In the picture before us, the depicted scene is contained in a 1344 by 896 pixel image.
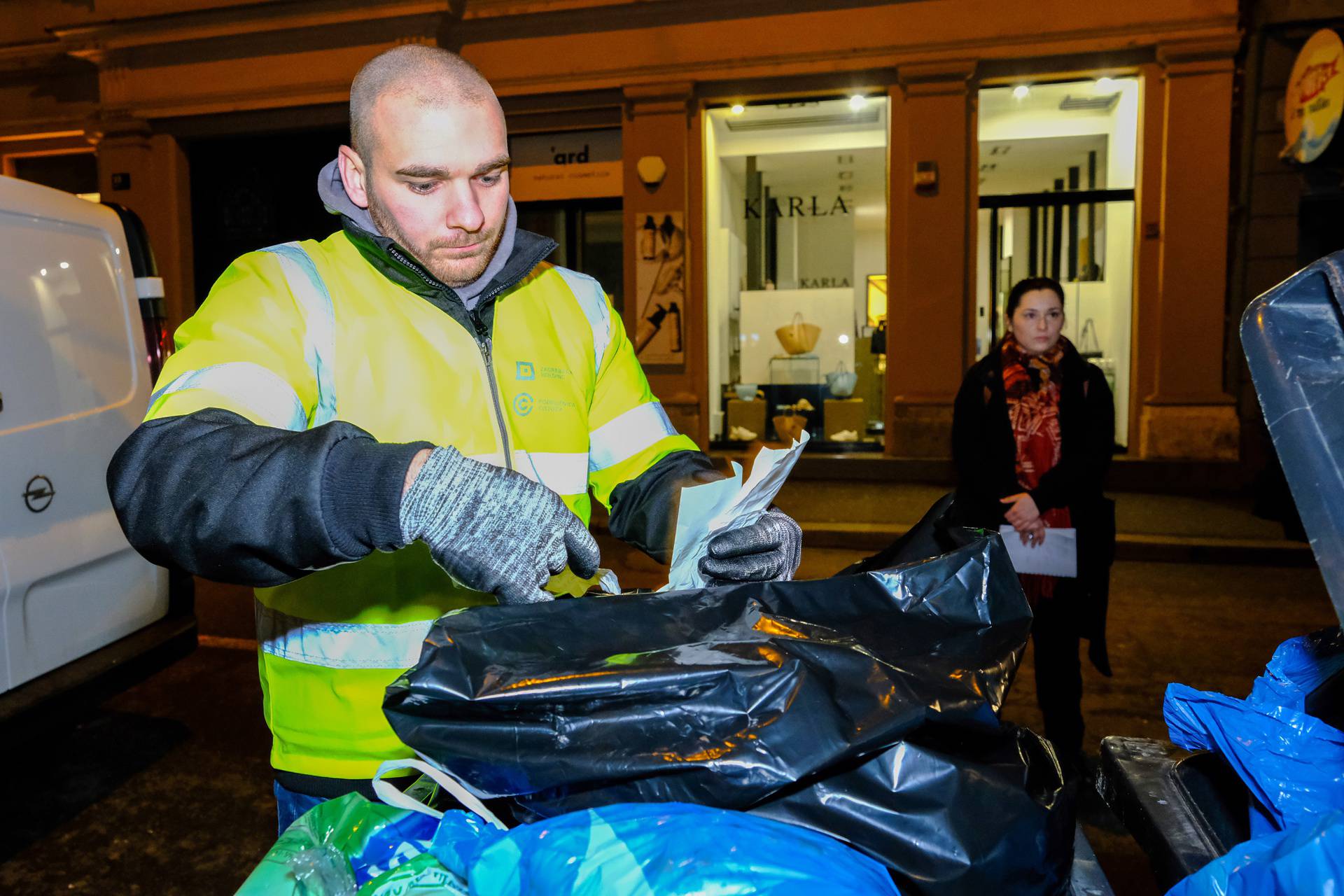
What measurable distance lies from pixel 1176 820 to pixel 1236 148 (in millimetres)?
10825

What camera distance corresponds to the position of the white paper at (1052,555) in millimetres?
4172

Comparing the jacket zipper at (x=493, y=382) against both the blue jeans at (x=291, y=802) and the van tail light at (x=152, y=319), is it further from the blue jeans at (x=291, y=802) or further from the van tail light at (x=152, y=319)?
the van tail light at (x=152, y=319)

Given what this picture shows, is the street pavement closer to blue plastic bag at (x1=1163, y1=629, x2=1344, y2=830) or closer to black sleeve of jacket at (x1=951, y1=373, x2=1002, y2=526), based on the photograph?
black sleeve of jacket at (x1=951, y1=373, x2=1002, y2=526)

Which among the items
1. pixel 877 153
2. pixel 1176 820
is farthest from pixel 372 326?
pixel 877 153

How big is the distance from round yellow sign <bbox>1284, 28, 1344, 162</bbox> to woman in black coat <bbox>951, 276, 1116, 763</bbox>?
5.98 meters

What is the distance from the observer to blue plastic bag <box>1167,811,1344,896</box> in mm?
846

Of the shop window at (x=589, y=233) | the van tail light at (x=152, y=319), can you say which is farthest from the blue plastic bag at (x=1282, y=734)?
the shop window at (x=589, y=233)

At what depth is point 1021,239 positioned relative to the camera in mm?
10789

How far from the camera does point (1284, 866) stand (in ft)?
2.87

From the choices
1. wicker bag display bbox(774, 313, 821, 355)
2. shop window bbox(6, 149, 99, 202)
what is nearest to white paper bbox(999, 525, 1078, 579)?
wicker bag display bbox(774, 313, 821, 355)

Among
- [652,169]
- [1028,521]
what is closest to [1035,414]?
[1028,521]

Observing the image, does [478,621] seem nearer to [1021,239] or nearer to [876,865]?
[876,865]

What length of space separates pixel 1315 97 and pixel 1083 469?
679 cm

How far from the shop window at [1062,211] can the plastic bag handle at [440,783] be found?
33.9 feet
